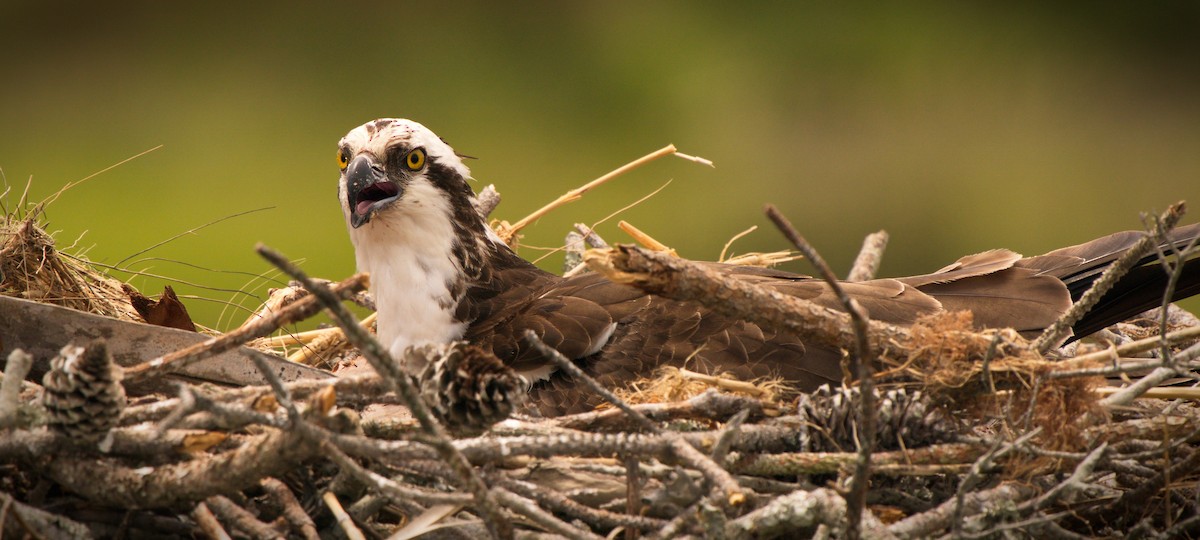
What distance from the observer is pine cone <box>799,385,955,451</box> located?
2.02 metres

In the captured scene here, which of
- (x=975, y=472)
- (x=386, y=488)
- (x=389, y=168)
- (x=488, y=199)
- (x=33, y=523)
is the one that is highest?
(x=488, y=199)

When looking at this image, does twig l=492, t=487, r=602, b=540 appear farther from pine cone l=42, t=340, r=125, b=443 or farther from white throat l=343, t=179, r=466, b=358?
white throat l=343, t=179, r=466, b=358

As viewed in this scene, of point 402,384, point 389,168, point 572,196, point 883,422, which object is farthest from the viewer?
point 572,196

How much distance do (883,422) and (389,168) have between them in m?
1.40

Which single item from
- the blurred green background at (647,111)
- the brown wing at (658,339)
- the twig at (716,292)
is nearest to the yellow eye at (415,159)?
the brown wing at (658,339)

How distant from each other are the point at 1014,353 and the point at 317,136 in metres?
5.38

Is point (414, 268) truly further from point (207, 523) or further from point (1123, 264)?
point (1123, 264)

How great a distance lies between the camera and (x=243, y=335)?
1815 mm

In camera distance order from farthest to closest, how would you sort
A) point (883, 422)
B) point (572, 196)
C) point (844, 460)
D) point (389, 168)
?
point (572, 196) → point (389, 168) → point (883, 422) → point (844, 460)

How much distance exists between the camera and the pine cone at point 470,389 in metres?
1.81

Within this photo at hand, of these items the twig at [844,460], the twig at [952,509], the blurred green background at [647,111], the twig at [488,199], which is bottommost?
the twig at [952,509]

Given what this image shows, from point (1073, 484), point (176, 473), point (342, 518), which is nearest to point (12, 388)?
point (176, 473)

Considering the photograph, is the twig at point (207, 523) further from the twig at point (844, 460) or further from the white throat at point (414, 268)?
the white throat at point (414, 268)

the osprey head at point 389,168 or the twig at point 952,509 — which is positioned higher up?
the osprey head at point 389,168
